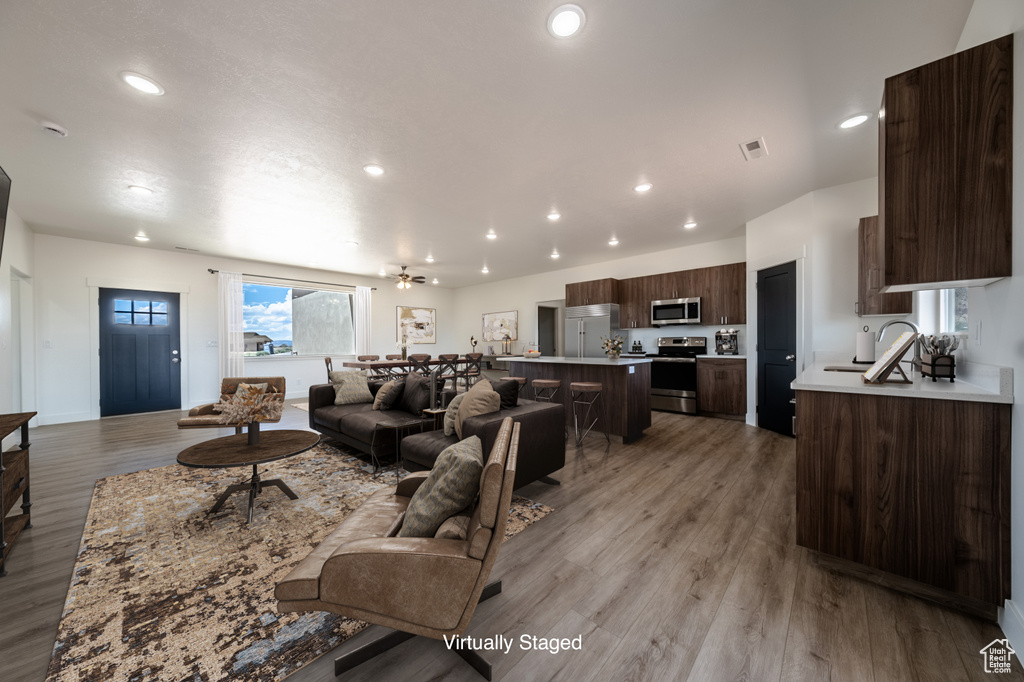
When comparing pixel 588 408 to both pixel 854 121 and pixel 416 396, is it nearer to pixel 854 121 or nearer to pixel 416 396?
pixel 416 396

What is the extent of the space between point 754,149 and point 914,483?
266 centimetres

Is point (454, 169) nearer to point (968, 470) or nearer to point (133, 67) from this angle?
point (133, 67)

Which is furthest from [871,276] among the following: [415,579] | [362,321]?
[362,321]

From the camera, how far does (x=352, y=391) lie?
4285 mm

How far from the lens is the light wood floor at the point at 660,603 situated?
130 centimetres

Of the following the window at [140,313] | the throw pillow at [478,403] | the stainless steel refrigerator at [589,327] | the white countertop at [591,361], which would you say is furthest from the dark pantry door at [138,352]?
the stainless steel refrigerator at [589,327]

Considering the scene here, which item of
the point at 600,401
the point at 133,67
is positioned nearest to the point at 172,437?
the point at 133,67

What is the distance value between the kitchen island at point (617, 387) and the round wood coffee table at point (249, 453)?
9.51 ft

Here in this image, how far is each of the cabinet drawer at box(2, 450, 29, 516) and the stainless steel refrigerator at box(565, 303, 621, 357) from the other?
6.79 m

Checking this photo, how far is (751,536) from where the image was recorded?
217cm

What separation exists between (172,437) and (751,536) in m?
6.25

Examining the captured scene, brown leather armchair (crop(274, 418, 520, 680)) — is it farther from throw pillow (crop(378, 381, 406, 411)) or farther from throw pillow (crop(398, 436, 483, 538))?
throw pillow (crop(378, 381, 406, 411))

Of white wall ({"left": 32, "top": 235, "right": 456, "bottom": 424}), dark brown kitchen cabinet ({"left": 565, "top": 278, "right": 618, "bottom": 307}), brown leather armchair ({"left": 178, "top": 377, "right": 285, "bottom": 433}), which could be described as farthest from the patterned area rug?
dark brown kitchen cabinet ({"left": 565, "top": 278, "right": 618, "bottom": 307})

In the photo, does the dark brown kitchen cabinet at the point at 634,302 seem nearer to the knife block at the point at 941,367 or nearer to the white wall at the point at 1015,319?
the knife block at the point at 941,367
